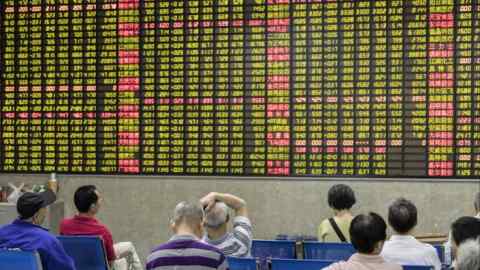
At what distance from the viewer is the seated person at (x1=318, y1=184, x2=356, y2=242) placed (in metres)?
5.36

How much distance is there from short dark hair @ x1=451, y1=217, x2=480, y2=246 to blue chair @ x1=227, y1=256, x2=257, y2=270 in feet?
3.88

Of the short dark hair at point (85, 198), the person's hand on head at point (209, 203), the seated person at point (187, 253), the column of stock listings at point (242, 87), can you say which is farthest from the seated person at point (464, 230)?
the column of stock listings at point (242, 87)

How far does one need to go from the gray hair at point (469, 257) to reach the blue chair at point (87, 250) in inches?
114

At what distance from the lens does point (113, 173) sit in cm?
814

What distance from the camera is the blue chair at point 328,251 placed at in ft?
15.2

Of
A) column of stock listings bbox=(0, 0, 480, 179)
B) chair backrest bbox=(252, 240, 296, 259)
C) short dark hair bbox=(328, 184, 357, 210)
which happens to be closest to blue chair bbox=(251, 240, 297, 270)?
chair backrest bbox=(252, 240, 296, 259)

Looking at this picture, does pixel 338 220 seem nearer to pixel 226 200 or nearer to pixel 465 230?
pixel 226 200

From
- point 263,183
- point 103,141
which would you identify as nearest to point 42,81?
point 103,141

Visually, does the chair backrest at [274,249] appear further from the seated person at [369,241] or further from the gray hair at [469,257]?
the gray hair at [469,257]

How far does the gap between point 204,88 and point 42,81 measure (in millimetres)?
2069

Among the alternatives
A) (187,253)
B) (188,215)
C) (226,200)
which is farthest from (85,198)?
(187,253)

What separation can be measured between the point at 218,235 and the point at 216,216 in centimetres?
15

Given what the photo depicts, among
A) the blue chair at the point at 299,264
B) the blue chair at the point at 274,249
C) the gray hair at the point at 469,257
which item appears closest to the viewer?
the gray hair at the point at 469,257

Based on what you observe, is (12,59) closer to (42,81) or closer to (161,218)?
(42,81)
